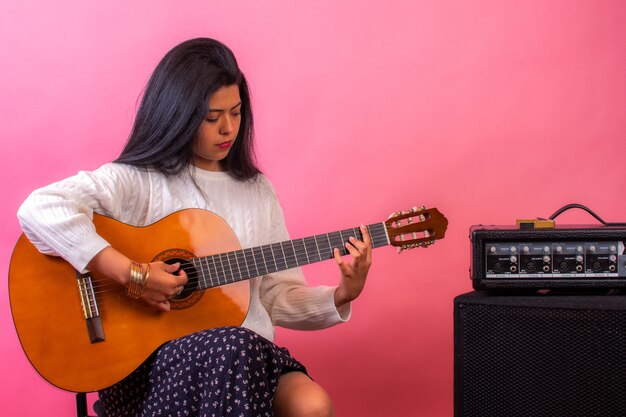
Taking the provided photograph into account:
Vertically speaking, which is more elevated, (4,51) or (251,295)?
(4,51)

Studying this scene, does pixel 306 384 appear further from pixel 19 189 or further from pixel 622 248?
pixel 19 189

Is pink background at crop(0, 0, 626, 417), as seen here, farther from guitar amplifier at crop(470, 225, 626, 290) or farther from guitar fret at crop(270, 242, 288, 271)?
guitar amplifier at crop(470, 225, 626, 290)

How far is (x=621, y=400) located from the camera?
4.75 feet

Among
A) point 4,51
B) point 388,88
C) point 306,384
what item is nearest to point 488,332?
point 306,384

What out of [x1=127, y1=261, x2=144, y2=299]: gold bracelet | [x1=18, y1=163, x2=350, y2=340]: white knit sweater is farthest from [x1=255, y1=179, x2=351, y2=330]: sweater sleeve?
[x1=127, y1=261, x2=144, y2=299]: gold bracelet

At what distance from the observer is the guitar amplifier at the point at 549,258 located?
1.51 m

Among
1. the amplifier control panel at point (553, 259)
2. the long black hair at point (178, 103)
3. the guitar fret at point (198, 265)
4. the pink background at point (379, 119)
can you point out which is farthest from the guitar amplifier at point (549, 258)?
the pink background at point (379, 119)

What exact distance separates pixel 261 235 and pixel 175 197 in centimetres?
22

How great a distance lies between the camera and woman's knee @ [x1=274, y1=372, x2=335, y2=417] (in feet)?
5.21

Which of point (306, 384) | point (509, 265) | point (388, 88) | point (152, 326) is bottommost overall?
point (306, 384)

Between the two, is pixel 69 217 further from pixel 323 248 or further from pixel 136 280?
pixel 323 248

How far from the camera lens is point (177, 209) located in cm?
186

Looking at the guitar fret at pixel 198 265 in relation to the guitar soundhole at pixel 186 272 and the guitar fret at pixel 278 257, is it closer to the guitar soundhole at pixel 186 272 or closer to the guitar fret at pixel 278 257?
the guitar soundhole at pixel 186 272

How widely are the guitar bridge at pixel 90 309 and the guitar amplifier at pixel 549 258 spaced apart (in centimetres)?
73
